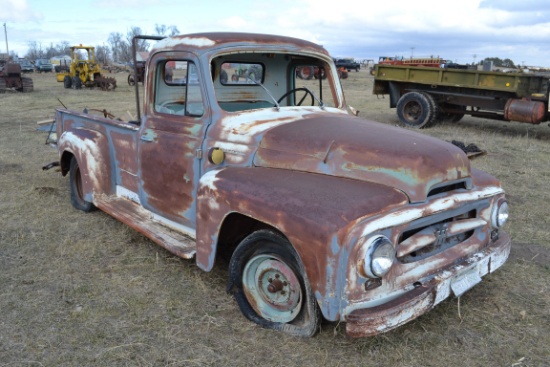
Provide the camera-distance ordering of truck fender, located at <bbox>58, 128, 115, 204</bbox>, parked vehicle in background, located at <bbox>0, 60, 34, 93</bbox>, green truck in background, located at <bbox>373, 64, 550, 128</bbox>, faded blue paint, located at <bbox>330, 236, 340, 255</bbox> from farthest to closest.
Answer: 1. parked vehicle in background, located at <bbox>0, 60, 34, 93</bbox>
2. green truck in background, located at <bbox>373, 64, 550, 128</bbox>
3. truck fender, located at <bbox>58, 128, 115, 204</bbox>
4. faded blue paint, located at <bbox>330, 236, 340, 255</bbox>

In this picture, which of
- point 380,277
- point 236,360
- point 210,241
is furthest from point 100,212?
point 380,277

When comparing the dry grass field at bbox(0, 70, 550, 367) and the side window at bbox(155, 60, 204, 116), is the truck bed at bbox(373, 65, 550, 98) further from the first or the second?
the side window at bbox(155, 60, 204, 116)

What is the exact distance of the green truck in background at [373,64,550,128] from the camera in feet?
31.1

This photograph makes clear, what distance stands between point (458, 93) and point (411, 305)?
915 centimetres

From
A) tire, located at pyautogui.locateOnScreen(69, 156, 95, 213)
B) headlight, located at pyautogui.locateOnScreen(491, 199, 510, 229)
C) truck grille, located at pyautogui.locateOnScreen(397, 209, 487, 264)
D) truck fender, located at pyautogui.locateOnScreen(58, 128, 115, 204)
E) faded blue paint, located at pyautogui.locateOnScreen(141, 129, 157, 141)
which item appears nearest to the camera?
truck grille, located at pyautogui.locateOnScreen(397, 209, 487, 264)

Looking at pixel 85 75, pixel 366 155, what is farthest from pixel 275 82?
pixel 85 75

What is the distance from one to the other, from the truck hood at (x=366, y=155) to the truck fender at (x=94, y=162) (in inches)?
76.3

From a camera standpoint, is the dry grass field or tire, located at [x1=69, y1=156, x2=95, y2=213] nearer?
the dry grass field

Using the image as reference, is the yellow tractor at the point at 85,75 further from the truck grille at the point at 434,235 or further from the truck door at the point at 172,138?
the truck grille at the point at 434,235

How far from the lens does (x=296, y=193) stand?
262cm

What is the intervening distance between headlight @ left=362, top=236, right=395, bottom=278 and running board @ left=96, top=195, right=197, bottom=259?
1.41 m

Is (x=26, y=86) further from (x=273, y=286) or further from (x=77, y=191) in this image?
(x=273, y=286)

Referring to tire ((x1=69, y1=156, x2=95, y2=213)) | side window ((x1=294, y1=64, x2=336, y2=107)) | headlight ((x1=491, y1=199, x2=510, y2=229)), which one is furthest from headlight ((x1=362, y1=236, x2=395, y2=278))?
tire ((x1=69, y1=156, x2=95, y2=213))

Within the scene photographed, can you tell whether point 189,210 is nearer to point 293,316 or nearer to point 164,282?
point 164,282
